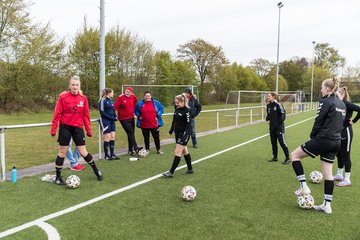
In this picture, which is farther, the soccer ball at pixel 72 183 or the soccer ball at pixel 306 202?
the soccer ball at pixel 72 183

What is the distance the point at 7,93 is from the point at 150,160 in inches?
872

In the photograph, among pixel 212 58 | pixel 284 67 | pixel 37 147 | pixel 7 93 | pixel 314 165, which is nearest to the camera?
pixel 314 165

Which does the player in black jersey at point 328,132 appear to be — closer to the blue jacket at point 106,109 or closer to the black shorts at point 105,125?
the blue jacket at point 106,109

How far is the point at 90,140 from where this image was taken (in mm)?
12961

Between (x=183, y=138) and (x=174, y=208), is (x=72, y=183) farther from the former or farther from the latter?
(x=183, y=138)

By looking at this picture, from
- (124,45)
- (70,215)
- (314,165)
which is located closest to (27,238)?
(70,215)

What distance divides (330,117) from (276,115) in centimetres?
398

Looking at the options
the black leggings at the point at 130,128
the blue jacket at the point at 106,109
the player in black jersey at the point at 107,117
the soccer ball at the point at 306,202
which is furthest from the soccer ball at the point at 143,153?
the soccer ball at the point at 306,202

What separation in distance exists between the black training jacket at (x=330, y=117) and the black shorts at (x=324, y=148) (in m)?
0.07

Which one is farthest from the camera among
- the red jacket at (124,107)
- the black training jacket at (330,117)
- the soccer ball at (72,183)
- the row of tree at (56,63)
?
the row of tree at (56,63)

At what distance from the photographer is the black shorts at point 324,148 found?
15.6 feet

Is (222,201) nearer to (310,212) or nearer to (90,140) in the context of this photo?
(310,212)

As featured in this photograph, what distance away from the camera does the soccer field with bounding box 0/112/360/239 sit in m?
4.12

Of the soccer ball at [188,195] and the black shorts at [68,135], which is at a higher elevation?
the black shorts at [68,135]
